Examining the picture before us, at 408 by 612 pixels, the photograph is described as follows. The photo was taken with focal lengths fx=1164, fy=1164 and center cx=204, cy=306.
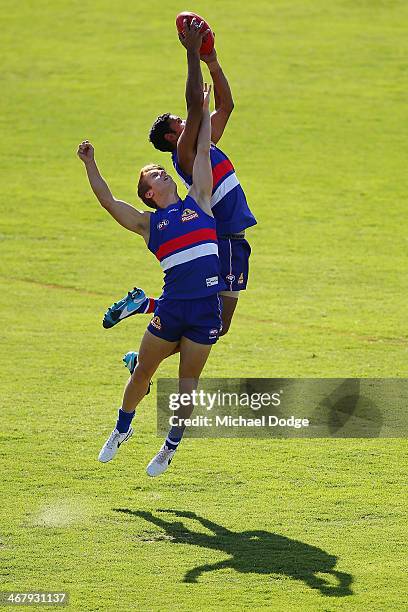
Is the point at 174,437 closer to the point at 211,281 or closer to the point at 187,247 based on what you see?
the point at 211,281

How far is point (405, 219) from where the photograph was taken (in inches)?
790

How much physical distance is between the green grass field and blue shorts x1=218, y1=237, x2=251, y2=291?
1625 millimetres

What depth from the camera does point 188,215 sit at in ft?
28.5

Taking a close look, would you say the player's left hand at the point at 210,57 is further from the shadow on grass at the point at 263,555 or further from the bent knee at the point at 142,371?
the shadow on grass at the point at 263,555

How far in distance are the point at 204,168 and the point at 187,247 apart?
1.99 feet

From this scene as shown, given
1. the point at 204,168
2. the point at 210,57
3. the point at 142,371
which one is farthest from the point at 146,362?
the point at 210,57

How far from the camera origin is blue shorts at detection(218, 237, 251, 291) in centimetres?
945

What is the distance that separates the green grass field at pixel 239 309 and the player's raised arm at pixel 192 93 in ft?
8.96

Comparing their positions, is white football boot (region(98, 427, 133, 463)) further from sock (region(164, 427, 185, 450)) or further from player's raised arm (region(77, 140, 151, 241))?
player's raised arm (region(77, 140, 151, 241))

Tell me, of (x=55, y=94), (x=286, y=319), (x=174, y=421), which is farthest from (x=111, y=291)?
(x=55, y=94)

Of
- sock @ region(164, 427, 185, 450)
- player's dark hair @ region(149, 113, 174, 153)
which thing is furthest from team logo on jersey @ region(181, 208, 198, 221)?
sock @ region(164, 427, 185, 450)

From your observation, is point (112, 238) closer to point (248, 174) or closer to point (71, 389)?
point (248, 174)

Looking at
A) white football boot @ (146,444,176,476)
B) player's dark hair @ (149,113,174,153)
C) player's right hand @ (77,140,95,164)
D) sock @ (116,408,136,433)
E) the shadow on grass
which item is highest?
player's dark hair @ (149,113,174,153)

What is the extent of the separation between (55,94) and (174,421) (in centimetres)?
1881
